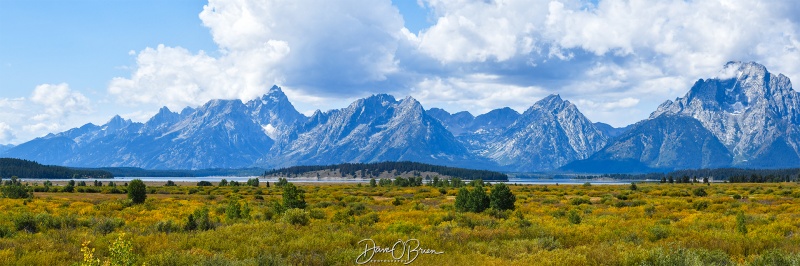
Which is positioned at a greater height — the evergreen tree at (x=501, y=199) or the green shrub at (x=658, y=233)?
the evergreen tree at (x=501, y=199)

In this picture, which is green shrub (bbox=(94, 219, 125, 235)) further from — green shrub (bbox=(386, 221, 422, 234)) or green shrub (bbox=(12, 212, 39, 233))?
green shrub (bbox=(386, 221, 422, 234))

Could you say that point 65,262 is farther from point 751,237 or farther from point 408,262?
point 751,237

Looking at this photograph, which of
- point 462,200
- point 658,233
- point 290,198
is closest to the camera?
point 658,233

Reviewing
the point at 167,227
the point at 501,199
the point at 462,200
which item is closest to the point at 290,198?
the point at 462,200

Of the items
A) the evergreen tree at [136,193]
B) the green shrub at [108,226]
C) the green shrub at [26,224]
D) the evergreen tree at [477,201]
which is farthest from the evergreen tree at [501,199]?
the evergreen tree at [136,193]

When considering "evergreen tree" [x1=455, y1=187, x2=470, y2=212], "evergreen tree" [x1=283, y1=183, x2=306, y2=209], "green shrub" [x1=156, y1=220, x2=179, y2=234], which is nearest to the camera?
"green shrub" [x1=156, y1=220, x2=179, y2=234]

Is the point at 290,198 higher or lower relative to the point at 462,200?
higher

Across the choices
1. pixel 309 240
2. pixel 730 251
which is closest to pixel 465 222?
pixel 309 240

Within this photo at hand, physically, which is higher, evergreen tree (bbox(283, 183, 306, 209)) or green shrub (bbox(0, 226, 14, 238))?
evergreen tree (bbox(283, 183, 306, 209))

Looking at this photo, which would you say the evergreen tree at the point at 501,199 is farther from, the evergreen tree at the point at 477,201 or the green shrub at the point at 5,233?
the green shrub at the point at 5,233

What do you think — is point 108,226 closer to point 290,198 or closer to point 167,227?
point 167,227

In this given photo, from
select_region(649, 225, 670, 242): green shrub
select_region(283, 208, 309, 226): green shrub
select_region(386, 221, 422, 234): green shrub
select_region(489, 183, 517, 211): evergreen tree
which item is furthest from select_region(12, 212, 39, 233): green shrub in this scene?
select_region(489, 183, 517, 211): evergreen tree

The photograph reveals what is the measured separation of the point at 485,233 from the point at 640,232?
664 cm

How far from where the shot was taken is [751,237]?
19.7 m
